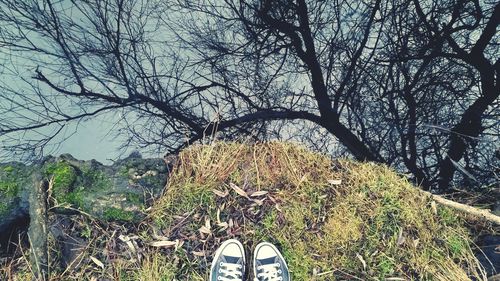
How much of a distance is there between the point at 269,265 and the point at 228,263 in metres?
0.25

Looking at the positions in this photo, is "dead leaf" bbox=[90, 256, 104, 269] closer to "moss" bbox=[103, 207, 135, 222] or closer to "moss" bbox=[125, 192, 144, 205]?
"moss" bbox=[103, 207, 135, 222]

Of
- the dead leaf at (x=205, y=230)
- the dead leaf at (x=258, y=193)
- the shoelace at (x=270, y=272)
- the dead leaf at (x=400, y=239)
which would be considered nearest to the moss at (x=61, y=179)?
the dead leaf at (x=205, y=230)

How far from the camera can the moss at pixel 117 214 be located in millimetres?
2521

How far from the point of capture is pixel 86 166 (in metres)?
2.63

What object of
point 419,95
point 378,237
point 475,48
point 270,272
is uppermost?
point 475,48

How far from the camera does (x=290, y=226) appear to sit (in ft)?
8.64

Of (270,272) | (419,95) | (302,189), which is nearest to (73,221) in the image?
(270,272)

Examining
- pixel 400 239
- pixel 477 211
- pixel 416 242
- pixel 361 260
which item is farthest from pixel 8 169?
pixel 477 211

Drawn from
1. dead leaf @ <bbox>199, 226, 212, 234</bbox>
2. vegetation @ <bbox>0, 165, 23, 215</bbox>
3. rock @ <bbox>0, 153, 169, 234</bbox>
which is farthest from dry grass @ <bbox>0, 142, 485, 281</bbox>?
vegetation @ <bbox>0, 165, 23, 215</bbox>

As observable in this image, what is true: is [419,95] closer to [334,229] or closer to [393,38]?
[393,38]

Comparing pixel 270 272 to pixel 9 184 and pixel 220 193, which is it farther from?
pixel 9 184

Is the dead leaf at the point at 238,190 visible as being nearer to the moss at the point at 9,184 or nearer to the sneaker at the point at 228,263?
Answer: the sneaker at the point at 228,263

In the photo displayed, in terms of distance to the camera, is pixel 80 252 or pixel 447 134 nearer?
pixel 80 252

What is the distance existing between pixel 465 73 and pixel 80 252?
137 inches
